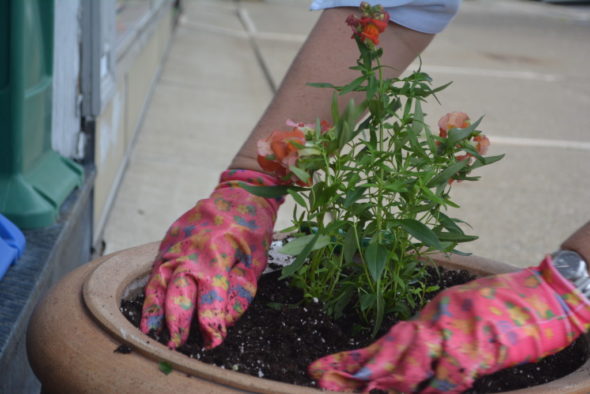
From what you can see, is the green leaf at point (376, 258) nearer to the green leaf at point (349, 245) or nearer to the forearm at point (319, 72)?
the green leaf at point (349, 245)

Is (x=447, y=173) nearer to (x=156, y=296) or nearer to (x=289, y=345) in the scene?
(x=289, y=345)

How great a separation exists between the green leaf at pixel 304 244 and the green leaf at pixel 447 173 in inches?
6.7

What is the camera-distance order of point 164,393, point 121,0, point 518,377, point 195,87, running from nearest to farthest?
point 164,393 → point 518,377 → point 121,0 → point 195,87

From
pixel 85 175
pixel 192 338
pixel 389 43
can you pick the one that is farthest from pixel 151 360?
pixel 85 175

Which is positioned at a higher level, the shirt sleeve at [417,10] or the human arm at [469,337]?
the shirt sleeve at [417,10]

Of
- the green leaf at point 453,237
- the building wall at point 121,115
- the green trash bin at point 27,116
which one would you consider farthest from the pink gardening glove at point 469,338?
the building wall at point 121,115

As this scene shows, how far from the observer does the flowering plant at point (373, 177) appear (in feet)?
3.39

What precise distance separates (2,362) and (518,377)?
2.72 ft

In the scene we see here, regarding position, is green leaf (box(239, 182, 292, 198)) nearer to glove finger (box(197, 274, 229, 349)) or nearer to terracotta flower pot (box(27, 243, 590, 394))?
glove finger (box(197, 274, 229, 349))

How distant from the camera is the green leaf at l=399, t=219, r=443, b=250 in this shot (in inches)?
41.0

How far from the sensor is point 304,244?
1057 millimetres

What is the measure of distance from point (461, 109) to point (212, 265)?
4443 millimetres

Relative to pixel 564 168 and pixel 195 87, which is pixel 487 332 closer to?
pixel 564 168

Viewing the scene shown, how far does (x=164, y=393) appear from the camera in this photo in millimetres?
875
